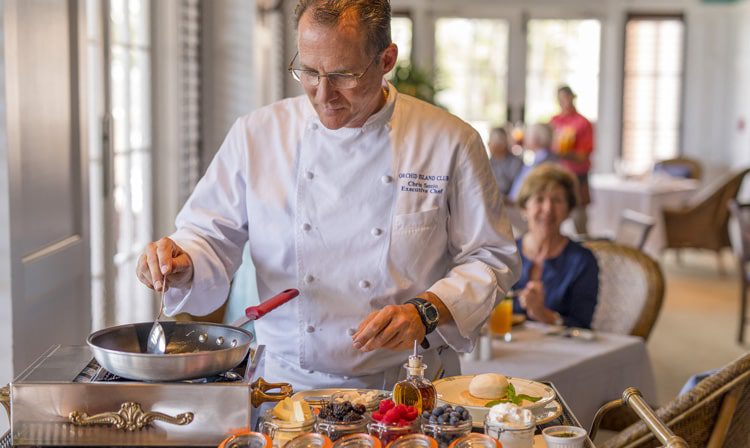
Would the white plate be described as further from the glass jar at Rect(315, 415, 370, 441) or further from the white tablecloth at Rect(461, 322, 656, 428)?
the white tablecloth at Rect(461, 322, 656, 428)

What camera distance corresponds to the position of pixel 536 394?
154 cm

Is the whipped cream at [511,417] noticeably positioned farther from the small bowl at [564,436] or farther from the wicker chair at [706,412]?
the wicker chair at [706,412]

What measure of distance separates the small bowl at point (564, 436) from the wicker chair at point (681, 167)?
326 inches

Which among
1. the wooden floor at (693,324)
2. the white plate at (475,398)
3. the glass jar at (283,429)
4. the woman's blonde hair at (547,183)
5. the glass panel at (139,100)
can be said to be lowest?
the wooden floor at (693,324)

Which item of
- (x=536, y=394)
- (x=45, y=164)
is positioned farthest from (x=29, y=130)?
(x=536, y=394)

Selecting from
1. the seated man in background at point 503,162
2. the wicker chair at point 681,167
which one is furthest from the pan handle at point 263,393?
the wicker chair at point 681,167

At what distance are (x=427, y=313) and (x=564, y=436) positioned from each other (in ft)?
1.32

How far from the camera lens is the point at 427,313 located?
1.62 m

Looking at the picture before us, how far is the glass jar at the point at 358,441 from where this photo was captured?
4.06ft

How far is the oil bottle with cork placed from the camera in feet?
4.53

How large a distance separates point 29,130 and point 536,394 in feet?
4.25

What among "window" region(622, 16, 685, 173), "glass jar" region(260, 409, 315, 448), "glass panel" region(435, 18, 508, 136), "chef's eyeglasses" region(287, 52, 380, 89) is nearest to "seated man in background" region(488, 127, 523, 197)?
"glass panel" region(435, 18, 508, 136)

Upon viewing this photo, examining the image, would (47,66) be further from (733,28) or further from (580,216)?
(733,28)

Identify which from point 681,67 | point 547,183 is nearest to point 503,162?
point 547,183
